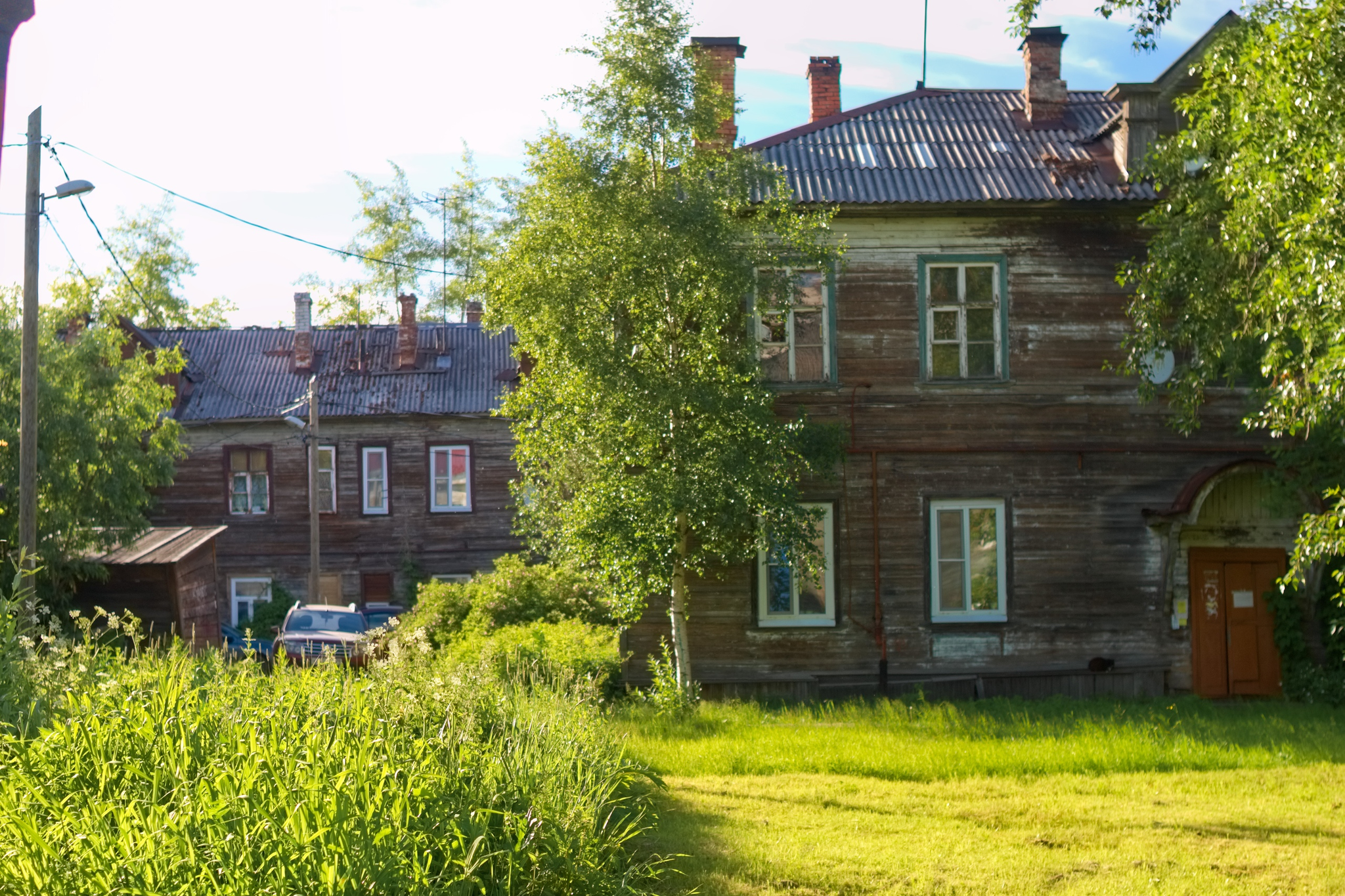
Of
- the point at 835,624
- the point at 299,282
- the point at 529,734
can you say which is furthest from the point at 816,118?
the point at 299,282

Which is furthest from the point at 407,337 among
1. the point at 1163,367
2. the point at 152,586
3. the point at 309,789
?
the point at 309,789

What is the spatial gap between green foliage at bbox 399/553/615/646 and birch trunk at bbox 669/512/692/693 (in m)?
4.68

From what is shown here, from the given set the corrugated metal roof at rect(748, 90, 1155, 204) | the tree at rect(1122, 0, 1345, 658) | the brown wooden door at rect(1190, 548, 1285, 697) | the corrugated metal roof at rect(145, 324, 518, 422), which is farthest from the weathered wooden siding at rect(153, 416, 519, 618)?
the tree at rect(1122, 0, 1345, 658)

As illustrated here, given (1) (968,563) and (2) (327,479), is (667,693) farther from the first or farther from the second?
(2) (327,479)

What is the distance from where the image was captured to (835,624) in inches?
651

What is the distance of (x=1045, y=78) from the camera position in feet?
62.2

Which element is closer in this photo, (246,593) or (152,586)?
(152,586)

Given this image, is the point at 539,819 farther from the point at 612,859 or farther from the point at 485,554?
the point at 485,554

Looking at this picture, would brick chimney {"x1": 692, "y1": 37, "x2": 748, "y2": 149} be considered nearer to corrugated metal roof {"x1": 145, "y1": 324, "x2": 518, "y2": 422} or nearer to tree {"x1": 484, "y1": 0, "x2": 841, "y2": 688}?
tree {"x1": 484, "y1": 0, "x2": 841, "y2": 688}

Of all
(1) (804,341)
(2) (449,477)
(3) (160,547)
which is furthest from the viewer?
(2) (449,477)

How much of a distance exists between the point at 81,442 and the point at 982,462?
44.9 ft

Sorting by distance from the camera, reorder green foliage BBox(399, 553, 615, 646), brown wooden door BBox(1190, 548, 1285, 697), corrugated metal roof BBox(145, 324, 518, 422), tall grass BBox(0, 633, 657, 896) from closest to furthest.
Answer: tall grass BBox(0, 633, 657, 896) → brown wooden door BBox(1190, 548, 1285, 697) → green foliage BBox(399, 553, 615, 646) → corrugated metal roof BBox(145, 324, 518, 422)

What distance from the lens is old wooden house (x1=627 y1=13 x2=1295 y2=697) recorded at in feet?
54.2

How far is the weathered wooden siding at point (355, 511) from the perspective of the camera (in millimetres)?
33031
